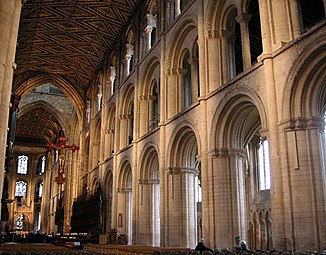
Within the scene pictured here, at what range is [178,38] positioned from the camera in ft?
58.5

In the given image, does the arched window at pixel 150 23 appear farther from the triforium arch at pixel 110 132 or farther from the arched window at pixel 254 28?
the triforium arch at pixel 110 132

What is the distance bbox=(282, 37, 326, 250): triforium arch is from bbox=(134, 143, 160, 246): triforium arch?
9694 millimetres

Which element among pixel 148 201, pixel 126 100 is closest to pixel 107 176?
pixel 126 100

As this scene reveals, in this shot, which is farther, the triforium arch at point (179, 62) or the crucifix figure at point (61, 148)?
the crucifix figure at point (61, 148)

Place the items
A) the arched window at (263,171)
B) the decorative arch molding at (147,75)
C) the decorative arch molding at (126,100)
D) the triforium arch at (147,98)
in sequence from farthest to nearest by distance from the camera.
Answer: the decorative arch molding at (126,100) < the arched window at (263,171) < the triforium arch at (147,98) < the decorative arch molding at (147,75)

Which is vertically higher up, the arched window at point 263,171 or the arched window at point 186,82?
the arched window at point 186,82

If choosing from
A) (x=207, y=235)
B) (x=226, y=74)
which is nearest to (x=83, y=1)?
(x=226, y=74)

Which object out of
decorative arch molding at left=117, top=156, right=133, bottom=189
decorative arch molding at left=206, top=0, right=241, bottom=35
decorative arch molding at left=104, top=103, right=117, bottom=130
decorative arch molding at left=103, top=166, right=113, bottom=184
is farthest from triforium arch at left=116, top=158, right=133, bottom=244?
decorative arch molding at left=206, top=0, right=241, bottom=35

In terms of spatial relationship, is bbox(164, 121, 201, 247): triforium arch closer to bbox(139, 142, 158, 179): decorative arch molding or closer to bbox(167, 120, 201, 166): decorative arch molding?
bbox(167, 120, 201, 166): decorative arch molding

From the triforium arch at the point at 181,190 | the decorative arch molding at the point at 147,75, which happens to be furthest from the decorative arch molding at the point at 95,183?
the triforium arch at the point at 181,190

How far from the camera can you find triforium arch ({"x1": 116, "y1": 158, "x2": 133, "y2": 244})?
22.6m

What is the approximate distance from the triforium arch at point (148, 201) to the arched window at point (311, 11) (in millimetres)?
9819

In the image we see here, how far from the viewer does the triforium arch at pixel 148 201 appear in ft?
64.2

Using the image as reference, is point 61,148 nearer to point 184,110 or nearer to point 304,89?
point 184,110
